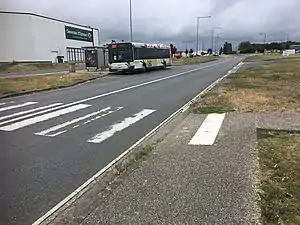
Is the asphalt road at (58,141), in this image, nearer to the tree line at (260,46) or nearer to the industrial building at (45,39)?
the industrial building at (45,39)

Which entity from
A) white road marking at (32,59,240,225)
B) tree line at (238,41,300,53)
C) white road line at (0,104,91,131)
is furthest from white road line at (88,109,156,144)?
tree line at (238,41,300,53)

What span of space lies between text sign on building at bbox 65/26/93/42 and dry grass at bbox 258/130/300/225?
Result: 261 ft

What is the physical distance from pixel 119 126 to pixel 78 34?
82111mm

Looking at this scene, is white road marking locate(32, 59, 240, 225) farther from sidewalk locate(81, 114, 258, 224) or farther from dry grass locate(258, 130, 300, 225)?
dry grass locate(258, 130, 300, 225)

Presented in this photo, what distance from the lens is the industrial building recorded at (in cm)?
6147

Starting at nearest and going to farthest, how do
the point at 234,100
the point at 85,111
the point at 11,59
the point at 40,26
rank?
1. the point at 85,111
2. the point at 234,100
3. the point at 11,59
4. the point at 40,26

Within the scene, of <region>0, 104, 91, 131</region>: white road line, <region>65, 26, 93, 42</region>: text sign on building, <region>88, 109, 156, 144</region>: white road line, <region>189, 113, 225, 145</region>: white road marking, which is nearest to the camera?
<region>189, 113, 225, 145</region>: white road marking

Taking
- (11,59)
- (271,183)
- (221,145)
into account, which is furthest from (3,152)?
(11,59)

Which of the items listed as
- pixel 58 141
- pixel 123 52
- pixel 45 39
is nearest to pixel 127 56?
pixel 123 52

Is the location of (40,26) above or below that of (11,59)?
above

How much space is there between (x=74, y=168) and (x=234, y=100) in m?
8.76

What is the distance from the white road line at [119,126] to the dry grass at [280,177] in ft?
11.1

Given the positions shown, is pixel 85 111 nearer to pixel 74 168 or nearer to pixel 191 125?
pixel 191 125

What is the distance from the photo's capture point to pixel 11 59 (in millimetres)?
55656
